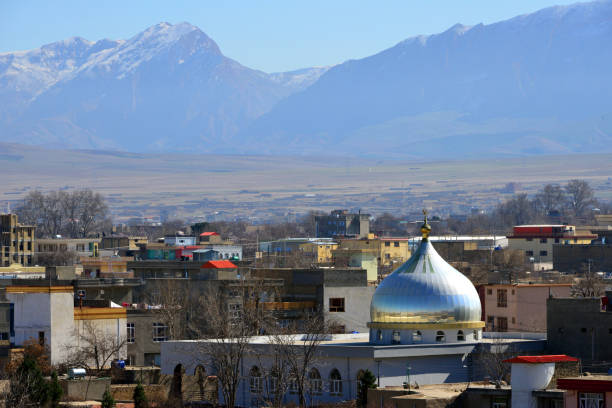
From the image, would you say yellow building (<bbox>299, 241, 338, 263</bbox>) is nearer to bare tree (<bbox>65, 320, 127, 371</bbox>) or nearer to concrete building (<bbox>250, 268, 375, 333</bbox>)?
concrete building (<bbox>250, 268, 375, 333</bbox>)

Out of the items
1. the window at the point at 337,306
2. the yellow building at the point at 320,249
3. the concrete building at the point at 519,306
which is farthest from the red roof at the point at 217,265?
the yellow building at the point at 320,249

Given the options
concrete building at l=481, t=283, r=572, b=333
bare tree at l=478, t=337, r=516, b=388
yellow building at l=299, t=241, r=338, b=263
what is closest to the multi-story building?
yellow building at l=299, t=241, r=338, b=263

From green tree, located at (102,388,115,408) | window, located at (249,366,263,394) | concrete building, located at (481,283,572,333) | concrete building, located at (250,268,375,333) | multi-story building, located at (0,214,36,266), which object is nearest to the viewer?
green tree, located at (102,388,115,408)

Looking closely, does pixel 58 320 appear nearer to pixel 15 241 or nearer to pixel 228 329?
pixel 228 329

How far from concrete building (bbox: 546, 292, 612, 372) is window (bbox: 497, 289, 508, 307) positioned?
10.0 meters

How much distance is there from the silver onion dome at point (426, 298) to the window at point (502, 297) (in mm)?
10714

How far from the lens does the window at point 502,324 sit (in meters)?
59.8

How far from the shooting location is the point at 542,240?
131375 millimetres

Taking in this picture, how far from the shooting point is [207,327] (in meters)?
59.5

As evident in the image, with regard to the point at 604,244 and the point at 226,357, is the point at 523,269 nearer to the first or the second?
the point at 604,244

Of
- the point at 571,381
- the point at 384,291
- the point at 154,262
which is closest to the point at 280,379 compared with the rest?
the point at 384,291

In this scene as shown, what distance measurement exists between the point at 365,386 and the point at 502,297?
56.7 ft

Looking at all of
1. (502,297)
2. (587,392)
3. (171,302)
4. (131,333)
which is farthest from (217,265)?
(587,392)

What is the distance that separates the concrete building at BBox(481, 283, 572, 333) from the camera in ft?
194
